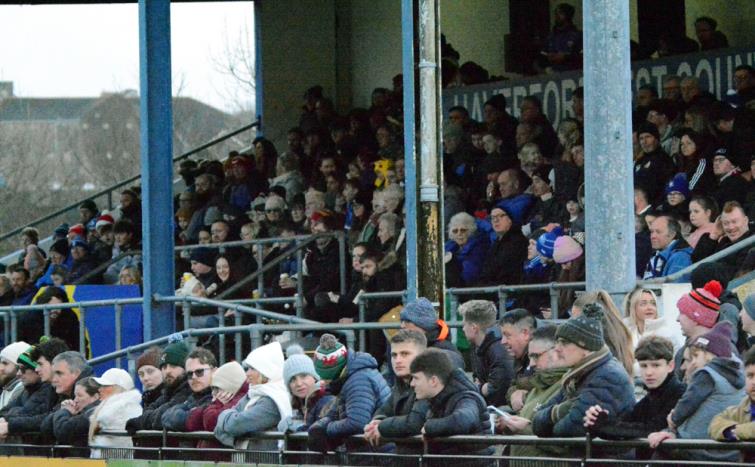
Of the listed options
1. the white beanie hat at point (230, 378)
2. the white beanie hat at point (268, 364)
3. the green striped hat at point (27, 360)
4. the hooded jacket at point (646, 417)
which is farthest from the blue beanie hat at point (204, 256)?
the hooded jacket at point (646, 417)

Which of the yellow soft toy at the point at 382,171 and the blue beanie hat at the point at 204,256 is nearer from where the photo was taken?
the yellow soft toy at the point at 382,171

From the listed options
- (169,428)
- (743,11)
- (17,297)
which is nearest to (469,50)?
Result: (743,11)

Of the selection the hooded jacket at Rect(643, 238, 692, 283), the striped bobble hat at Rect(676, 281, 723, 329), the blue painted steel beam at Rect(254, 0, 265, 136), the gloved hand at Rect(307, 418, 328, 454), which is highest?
the blue painted steel beam at Rect(254, 0, 265, 136)

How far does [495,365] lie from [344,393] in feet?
4.20

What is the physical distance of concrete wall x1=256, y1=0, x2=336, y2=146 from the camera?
26.7 m

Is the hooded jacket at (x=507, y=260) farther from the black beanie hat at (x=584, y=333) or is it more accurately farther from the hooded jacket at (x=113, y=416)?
the black beanie hat at (x=584, y=333)

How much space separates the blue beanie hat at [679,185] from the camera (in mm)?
14795

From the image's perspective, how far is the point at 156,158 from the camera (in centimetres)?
1692

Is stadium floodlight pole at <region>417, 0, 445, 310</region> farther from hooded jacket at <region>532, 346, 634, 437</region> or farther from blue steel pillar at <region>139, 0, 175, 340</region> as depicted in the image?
blue steel pillar at <region>139, 0, 175, 340</region>

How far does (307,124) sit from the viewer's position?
24.0 m

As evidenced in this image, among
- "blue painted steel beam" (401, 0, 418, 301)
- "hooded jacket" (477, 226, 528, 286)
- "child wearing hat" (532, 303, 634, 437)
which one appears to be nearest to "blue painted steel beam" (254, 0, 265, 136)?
"hooded jacket" (477, 226, 528, 286)

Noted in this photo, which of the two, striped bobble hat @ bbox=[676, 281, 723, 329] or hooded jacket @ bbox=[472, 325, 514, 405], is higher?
striped bobble hat @ bbox=[676, 281, 723, 329]

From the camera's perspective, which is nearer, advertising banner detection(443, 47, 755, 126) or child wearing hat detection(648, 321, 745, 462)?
child wearing hat detection(648, 321, 745, 462)

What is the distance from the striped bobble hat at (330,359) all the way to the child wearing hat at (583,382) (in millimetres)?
1677
